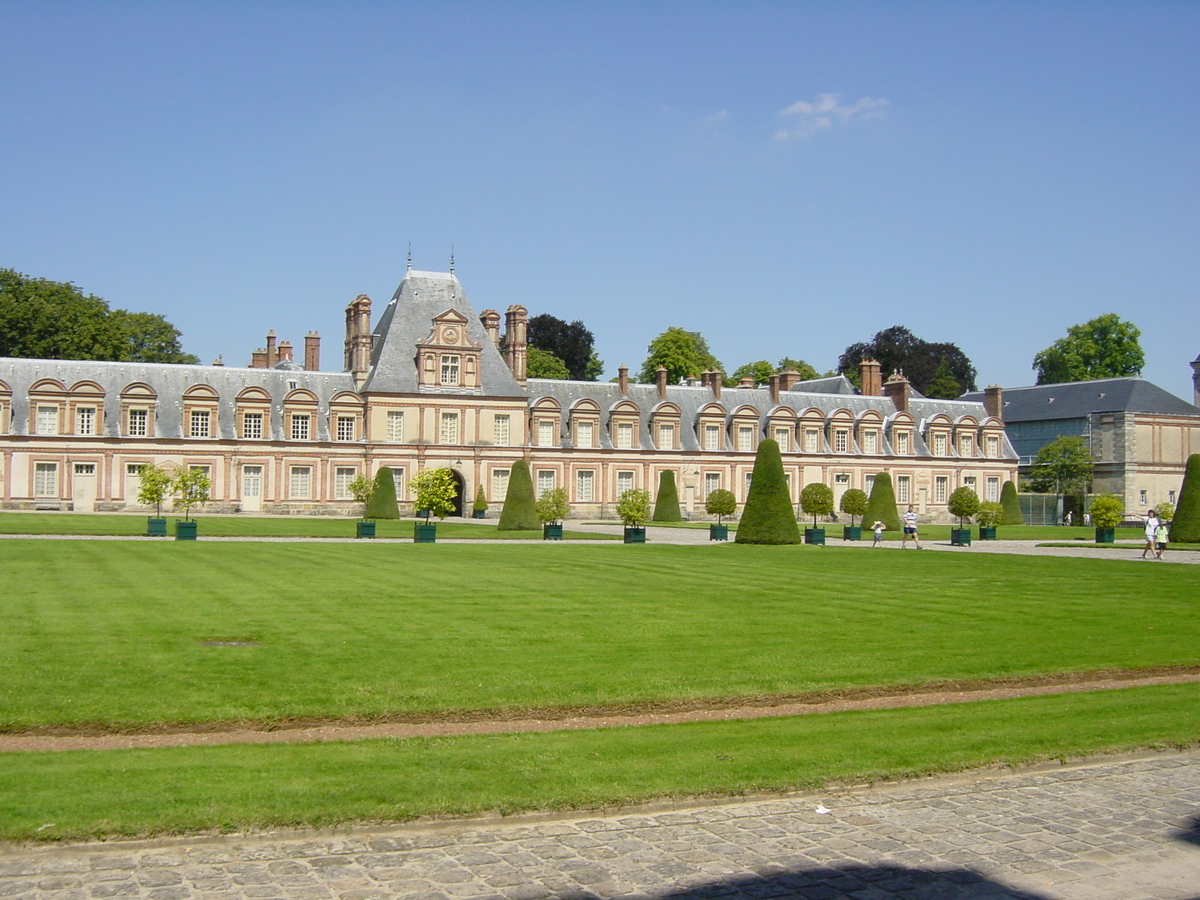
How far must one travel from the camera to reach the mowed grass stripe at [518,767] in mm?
7871

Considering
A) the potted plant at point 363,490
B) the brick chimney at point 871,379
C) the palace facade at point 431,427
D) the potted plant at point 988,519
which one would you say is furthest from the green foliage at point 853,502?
A: the brick chimney at point 871,379

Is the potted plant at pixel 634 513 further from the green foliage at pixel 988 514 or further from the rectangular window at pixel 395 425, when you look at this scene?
the rectangular window at pixel 395 425

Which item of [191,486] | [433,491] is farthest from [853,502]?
[191,486]

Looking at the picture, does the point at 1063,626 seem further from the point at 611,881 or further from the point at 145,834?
the point at 145,834

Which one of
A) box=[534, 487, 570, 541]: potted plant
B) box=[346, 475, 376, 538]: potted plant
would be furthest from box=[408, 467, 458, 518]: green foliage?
box=[346, 475, 376, 538]: potted plant

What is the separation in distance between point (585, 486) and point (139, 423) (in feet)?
76.4

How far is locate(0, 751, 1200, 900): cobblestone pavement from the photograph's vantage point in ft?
21.9

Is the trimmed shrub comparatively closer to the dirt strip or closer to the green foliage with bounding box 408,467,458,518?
the green foliage with bounding box 408,467,458,518

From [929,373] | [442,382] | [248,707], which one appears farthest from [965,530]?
[929,373]

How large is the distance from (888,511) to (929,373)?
47747 mm

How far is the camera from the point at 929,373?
3780 inches

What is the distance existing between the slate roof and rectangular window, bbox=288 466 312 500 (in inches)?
1968

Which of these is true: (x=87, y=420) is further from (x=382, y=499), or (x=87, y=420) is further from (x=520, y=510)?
(x=520, y=510)

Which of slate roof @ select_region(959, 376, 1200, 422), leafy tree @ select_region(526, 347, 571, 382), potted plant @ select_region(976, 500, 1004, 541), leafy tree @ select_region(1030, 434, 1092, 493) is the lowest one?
potted plant @ select_region(976, 500, 1004, 541)
